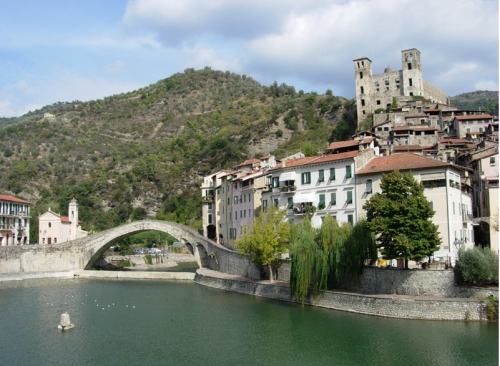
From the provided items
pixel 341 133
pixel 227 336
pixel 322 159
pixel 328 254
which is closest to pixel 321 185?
pixel 322 159

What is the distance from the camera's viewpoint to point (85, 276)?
64.3m

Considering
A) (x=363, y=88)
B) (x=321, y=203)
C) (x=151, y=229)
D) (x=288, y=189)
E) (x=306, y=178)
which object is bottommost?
(x=151, y=229)

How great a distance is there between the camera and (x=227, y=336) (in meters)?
31.2

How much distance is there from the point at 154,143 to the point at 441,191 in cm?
11712

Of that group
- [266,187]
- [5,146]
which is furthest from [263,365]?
[5,146]

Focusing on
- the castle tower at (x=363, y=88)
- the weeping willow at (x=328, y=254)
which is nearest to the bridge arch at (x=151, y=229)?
the weeping willow at (x=328, y=254)

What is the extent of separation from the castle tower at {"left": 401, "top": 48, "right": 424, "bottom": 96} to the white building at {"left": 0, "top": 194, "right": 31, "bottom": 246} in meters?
65.9

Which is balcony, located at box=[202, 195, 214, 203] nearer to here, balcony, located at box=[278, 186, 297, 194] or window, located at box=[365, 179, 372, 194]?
balcony, located at box=[278, 186, 297, 194]

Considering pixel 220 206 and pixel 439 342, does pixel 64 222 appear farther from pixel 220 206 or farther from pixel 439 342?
pixel 439 342

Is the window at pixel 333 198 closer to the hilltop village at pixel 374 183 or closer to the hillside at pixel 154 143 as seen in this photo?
the hilltop village at pixel 374 183

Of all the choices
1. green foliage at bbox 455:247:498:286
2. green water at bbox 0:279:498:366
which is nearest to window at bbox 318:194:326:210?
green water at bbox 0:279:498:366

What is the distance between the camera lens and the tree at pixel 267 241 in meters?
43.0

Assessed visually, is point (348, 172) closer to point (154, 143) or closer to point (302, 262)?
point (302, 262)

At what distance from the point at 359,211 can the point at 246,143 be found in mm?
80282
